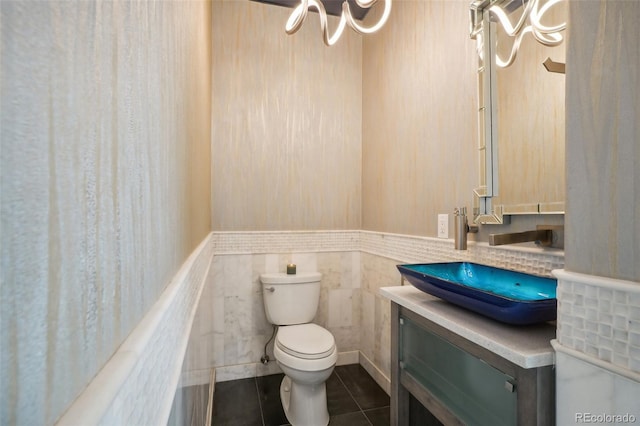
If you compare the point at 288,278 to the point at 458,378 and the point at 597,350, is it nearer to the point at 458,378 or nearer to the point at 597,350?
the point at 458,378

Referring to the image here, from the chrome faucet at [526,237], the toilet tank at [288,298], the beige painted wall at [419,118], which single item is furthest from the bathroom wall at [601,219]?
the toilet tank at [288,298]

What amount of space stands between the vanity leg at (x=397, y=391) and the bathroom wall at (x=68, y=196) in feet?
3.45

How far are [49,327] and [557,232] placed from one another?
1317mm

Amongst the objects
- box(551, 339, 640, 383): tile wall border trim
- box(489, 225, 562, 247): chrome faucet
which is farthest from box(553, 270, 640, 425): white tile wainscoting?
box(489, 225, 562, 247): chrome faucet

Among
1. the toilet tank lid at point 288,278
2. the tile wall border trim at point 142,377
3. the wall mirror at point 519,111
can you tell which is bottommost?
the toilet tank lid at point 288,278

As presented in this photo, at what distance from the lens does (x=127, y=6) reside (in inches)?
14.2

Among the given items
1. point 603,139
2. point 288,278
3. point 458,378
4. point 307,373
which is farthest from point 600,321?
point 288,278

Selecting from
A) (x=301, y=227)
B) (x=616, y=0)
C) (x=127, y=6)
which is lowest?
(x=301, y=227)

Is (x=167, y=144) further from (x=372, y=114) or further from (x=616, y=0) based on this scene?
(x=372, y=114)

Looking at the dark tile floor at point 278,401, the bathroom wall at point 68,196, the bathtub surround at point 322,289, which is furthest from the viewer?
the bathtub surround at point 322,289

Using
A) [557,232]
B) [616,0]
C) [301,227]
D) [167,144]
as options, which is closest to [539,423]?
[557,232]

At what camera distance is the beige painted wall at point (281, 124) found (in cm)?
224

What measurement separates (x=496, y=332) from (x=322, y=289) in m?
1.61

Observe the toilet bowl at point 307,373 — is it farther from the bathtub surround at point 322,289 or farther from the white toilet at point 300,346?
the bathtub surround at point 322,289
